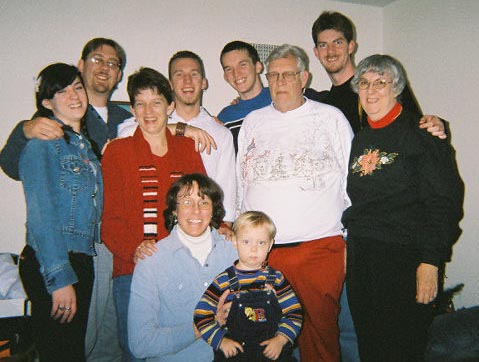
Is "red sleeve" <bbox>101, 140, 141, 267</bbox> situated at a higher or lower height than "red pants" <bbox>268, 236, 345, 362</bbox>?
higher

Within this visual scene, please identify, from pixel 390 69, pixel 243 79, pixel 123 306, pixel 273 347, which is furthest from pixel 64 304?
pixel 243 79

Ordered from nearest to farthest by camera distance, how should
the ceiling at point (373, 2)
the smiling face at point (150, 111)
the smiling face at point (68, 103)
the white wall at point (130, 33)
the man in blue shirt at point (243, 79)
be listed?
1. the smiling face at point (68, 103)
2. the smiling face at point (150, 111)
3. the man in blue shirt at point (243, 79)
4. the white wall at point (130, 33)
5. the ceiling at point (373, 2)

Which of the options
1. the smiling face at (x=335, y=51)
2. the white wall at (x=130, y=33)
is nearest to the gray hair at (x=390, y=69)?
the smiling face at (x=335, y=51)

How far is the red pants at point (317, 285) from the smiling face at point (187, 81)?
4.21 feet

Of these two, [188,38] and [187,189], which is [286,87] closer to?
[187,189]

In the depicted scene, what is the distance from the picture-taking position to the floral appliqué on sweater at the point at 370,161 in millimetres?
1786

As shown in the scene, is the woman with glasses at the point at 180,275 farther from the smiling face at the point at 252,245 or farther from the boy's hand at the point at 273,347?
the boy's hand at the point at 273,347

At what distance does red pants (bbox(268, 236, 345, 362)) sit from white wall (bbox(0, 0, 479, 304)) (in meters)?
2.12

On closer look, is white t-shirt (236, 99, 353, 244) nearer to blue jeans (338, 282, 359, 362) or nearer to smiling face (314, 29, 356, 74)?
smiling face (314, 29, 356, 74)

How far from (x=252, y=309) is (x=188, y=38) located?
10.1 ft

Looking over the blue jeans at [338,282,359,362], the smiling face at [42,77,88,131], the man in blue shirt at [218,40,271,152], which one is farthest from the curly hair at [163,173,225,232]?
the blue jeans at [338,282,359,362]

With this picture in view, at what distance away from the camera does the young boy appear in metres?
1.52

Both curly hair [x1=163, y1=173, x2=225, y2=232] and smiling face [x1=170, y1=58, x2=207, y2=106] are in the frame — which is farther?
smiling face [x1=170, y1=58, x2=207, y2=106]

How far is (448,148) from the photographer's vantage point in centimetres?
172
